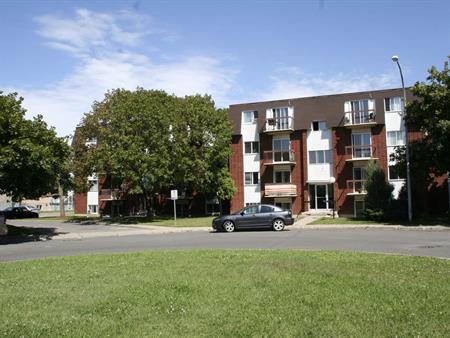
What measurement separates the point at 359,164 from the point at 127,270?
118ft

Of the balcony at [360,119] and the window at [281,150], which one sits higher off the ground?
the balcony at [360,119]

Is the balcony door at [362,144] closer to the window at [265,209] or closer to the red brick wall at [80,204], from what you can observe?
the window at [265,209]

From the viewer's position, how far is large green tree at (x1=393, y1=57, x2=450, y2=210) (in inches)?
1160

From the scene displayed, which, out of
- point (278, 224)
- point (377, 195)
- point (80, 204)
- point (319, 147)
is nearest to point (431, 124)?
point (377, 195)

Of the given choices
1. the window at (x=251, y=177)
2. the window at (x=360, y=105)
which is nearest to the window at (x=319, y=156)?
the window at (x=360, y=105)

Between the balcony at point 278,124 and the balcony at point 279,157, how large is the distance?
2.01 metres

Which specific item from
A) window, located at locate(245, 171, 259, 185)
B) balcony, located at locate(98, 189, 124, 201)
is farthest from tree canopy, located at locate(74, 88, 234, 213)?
balcony, located at locate(98, 189, 124, 201)

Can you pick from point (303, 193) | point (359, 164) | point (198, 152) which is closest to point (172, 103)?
point (198, 152)

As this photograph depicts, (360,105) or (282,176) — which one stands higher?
(360,105)

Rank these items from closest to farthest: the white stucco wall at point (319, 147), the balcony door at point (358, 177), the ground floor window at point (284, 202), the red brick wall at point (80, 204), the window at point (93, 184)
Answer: the balcony door at point (358, 177) < the white stucco wall at point (319, 147) < the ground floor window at point (284, 202) < the window at point (93, 184) < the red brick wall at point (80, 204)

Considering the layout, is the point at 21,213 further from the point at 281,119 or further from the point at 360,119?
the point at 360,119

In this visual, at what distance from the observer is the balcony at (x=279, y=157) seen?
4675 cm

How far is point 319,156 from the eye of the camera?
4609 cm

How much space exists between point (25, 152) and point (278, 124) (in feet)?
87.2
